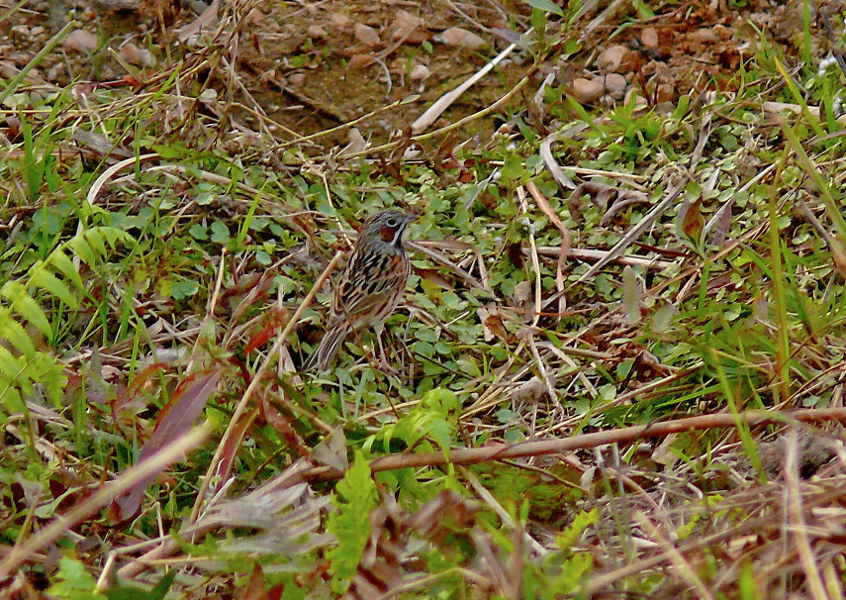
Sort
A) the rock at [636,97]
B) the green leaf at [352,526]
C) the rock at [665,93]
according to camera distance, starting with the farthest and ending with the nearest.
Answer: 1. the rock at [665,93]
2. the rock at [636,97]
3. the green leaf at [352,526]

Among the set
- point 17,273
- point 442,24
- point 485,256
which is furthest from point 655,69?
point 17,273

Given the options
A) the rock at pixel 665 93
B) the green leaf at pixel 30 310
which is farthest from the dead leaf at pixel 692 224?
the rock at pixel 665 93

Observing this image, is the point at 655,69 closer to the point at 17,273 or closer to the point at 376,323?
the point at 376,323

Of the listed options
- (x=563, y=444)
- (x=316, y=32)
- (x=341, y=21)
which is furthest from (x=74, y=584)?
(x=341, y=21)

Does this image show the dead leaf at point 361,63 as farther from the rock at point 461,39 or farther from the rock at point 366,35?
the rock at point 461,39

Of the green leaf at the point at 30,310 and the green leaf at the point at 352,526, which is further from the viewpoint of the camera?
the green leaf at the point at 30,310

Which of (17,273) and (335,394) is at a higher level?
(17,273)

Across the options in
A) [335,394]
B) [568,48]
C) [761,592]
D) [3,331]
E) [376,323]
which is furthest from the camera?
[568,48]
